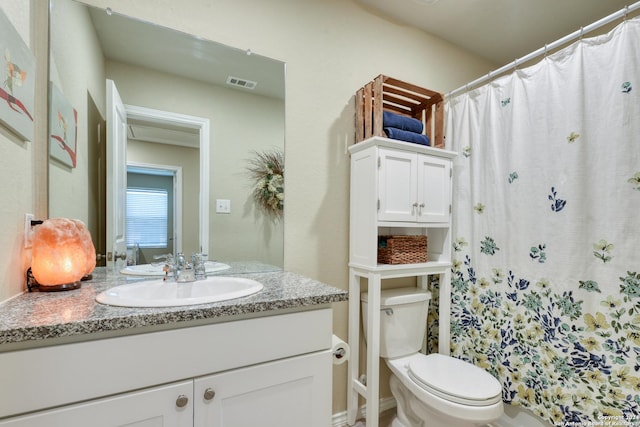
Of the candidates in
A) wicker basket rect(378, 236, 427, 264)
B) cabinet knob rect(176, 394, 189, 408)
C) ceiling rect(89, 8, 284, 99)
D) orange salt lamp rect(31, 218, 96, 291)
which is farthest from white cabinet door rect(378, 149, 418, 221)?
orange salt lamp rect(31, 218, 96, 291)

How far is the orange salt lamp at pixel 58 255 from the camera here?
0.96 metres

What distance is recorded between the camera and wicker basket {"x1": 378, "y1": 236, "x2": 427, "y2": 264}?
Answer: 5.29ft

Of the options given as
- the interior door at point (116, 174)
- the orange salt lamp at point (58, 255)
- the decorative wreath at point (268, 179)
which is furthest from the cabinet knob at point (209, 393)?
the decorative wreath at point (268, 179)

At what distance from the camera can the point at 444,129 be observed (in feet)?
6.16

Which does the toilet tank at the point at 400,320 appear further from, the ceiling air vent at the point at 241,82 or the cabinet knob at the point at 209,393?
the ceiling air vent at the point at 241,82

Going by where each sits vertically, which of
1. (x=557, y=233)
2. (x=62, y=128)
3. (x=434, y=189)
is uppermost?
(x=62, y=128)

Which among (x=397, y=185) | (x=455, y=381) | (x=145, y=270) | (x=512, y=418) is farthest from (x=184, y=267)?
(x=512, y=418)

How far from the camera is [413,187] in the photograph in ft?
5.30

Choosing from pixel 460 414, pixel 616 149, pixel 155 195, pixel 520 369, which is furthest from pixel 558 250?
pixel 155 195

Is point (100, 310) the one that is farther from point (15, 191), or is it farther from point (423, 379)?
point (423, 379)

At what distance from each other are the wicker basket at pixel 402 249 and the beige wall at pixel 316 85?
0.22 m

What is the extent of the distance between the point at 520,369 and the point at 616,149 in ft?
3.75

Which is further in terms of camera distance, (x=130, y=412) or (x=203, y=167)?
(x=203, y=167)

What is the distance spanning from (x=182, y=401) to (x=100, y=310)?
0.34m
